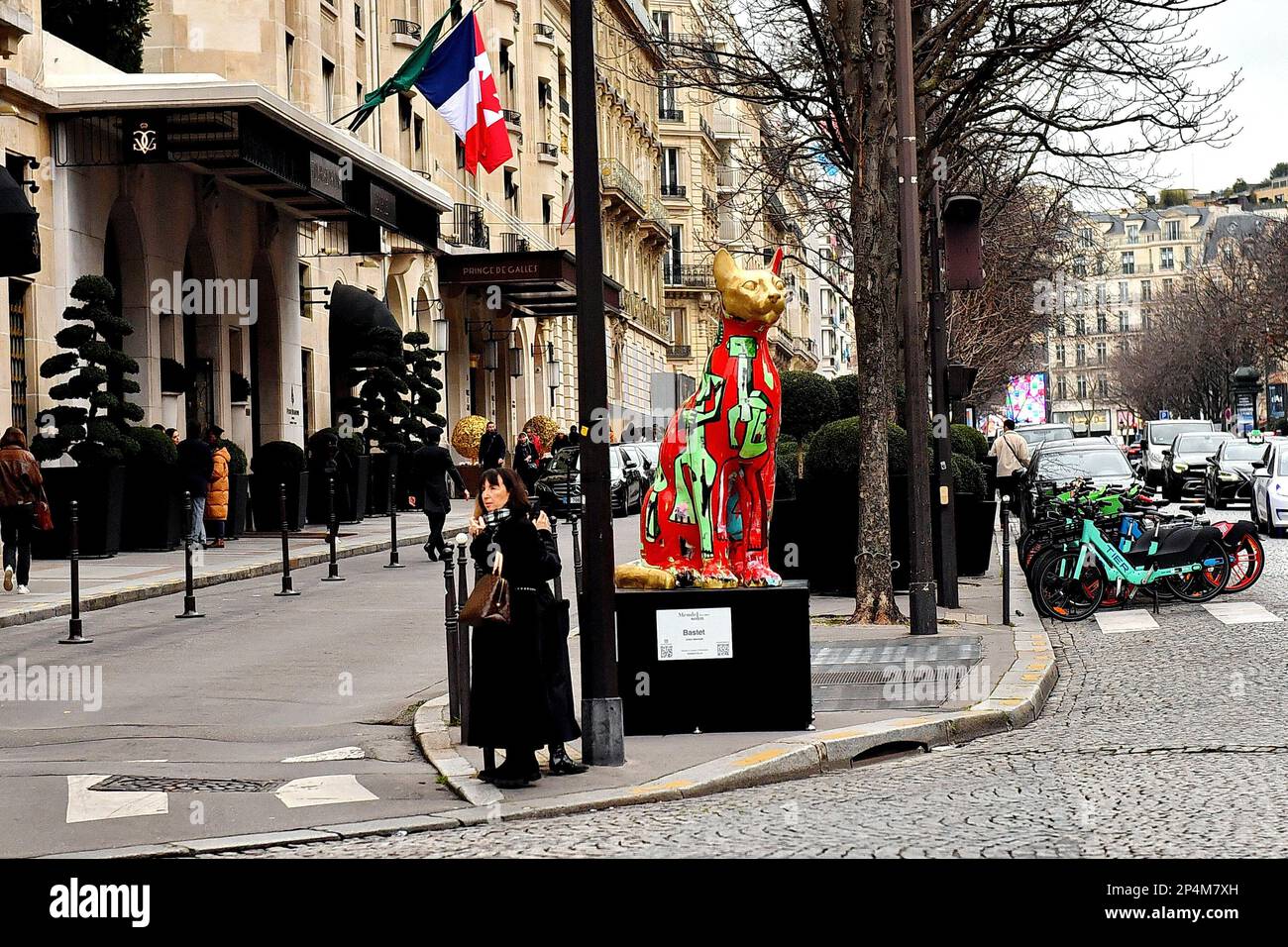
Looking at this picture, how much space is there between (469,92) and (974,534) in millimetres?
13444

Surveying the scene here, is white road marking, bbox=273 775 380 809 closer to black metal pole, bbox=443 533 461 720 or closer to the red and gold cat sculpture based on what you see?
black metal pole, bbox=443 533 461 720

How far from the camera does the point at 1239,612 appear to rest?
57.0 ft

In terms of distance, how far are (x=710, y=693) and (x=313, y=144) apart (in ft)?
69.8

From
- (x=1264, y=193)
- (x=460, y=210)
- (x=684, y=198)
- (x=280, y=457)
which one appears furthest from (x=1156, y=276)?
(x=280, y=457)

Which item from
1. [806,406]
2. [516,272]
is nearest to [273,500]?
[806,406]

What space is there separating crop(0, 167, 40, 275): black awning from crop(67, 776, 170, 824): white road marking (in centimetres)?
1332

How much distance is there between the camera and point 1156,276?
168 metres

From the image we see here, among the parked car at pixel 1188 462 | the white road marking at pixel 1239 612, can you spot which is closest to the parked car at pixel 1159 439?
the parked car at pixel 1188 462

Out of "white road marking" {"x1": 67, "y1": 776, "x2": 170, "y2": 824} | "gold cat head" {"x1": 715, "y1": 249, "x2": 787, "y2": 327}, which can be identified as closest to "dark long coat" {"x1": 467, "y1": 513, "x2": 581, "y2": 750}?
"white road marking" {"x1": 67, "y1": 776, "x2": 170, "y2": 824}

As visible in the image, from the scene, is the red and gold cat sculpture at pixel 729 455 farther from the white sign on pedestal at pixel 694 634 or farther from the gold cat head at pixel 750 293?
the white sign on pedestal at pixel 694 634

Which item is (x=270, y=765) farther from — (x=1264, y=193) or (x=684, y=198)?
(x=1264, y=193)

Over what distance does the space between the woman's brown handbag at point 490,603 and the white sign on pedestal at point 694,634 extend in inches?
66.9

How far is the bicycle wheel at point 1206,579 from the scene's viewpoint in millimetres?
18500

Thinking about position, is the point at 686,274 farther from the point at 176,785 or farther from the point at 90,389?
the point at 176,785
